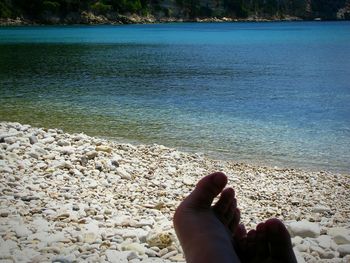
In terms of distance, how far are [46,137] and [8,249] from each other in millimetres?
5066

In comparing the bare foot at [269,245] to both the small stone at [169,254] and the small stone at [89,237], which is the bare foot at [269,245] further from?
the small stone at [89,237]

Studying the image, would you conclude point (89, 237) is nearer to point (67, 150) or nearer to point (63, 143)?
point (67, 150)

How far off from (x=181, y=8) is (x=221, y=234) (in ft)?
468

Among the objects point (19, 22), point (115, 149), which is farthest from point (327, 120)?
→ point (19, 22)

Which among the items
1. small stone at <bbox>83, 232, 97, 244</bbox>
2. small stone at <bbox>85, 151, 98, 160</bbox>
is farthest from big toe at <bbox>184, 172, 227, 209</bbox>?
small stone at <bbox>85, 151, 98, 160</bbox>

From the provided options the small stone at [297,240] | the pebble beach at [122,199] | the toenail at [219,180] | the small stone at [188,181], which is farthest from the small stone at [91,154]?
the toenail at [219,180]

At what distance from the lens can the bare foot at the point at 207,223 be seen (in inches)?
117

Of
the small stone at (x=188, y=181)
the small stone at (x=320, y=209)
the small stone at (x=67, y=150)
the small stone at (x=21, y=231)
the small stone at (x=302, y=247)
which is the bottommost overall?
the small stone at (x=320, y=209)

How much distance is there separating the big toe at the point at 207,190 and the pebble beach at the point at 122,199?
915 millimetres

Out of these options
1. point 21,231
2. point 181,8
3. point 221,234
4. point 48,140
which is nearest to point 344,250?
point 221,234

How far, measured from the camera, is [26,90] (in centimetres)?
1958

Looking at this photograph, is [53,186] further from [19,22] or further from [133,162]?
[19,22]

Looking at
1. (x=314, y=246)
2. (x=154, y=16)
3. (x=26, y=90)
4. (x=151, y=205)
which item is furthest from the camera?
(x=154, y=16)

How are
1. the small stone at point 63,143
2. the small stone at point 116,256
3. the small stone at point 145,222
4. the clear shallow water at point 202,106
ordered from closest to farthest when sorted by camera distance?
the small stone at point 116,256, the small stone at point 145,222, the small stone at point 63,143, the clear shallow water at point 202,106
